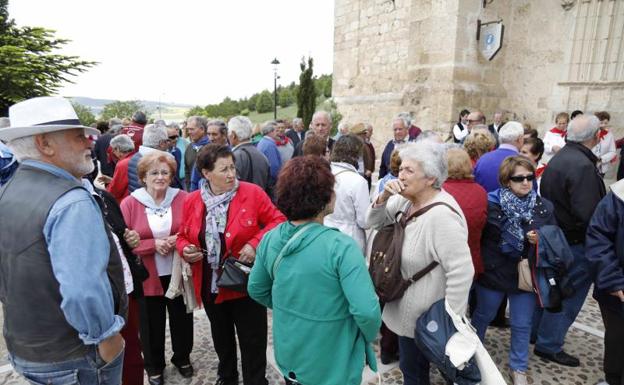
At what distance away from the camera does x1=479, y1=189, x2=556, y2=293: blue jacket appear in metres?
2.77

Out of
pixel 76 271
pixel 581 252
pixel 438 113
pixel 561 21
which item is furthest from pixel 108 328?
pixel 561 21

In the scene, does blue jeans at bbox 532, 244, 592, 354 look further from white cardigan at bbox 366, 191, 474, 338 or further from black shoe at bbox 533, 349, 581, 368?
white cardigan at bbox 366, 191, 474, 338

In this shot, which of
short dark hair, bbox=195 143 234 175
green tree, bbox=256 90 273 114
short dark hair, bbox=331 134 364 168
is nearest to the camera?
short dark hair, bbox=195 143 234 175

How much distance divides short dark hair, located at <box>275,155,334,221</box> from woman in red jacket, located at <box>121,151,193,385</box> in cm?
136

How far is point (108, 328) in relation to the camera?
158 cm

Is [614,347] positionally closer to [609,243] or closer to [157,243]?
[609,243]

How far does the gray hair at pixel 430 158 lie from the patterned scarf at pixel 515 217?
836 millimetres

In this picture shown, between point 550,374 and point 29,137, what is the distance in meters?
3.88

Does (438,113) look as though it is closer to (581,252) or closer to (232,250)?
(581,252)

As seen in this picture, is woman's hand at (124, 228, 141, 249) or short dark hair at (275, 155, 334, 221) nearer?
short dark hair at (275, 155, 334, 221)

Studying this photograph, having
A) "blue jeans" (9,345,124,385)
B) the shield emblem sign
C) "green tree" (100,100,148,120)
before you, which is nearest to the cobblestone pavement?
"blue jeans" (9,345,124,385)

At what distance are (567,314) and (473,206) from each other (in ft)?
4.78

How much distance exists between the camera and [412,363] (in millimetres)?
2527

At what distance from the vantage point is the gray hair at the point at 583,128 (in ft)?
10.1
